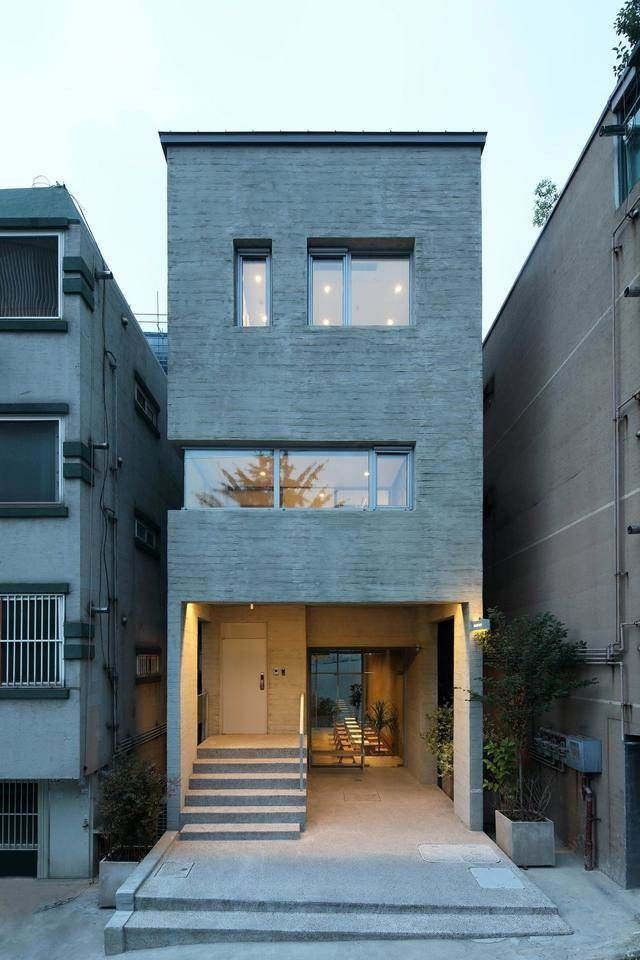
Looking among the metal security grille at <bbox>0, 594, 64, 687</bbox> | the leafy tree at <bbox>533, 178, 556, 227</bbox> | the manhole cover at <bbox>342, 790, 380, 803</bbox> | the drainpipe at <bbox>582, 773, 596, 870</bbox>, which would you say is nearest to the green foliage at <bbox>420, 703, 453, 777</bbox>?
the manhole cover at <bbox>342, 790, 380, 803</bbox>

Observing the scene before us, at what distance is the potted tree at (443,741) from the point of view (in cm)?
1195

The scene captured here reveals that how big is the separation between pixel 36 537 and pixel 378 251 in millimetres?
6584

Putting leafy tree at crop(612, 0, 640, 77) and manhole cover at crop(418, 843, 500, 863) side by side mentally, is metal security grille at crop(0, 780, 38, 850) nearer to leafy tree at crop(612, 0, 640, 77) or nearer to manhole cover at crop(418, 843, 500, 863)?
manhole cover at crop(418, 843, 500, 863)

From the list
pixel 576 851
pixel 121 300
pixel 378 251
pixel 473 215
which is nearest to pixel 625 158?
pixel 473 215

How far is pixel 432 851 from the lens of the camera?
31.5 ft

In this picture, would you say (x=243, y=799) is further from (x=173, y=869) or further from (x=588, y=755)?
(x=588, y=755)

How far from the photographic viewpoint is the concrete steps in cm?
757

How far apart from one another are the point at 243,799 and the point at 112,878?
7.49 feet

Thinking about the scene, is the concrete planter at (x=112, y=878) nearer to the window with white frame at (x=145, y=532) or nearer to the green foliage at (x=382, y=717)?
the window with white frame at (x=145, y=532)

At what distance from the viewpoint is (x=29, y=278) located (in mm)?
10656

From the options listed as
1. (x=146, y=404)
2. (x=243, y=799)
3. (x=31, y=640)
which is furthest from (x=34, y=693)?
(x=146, y=404)

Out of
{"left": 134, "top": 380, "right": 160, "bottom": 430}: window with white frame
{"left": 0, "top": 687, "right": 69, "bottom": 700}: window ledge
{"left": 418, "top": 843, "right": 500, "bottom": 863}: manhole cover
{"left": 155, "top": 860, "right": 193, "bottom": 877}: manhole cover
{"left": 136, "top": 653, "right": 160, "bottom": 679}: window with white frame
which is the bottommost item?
{"left": 418, "top": 843, "right": 500, "bottom": 863}: manhole cover

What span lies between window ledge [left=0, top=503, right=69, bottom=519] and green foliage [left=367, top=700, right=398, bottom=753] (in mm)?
8395

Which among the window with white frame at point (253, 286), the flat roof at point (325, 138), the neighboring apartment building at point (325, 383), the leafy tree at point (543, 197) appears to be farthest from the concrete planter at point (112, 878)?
the leafy tree at point (543, 197)
